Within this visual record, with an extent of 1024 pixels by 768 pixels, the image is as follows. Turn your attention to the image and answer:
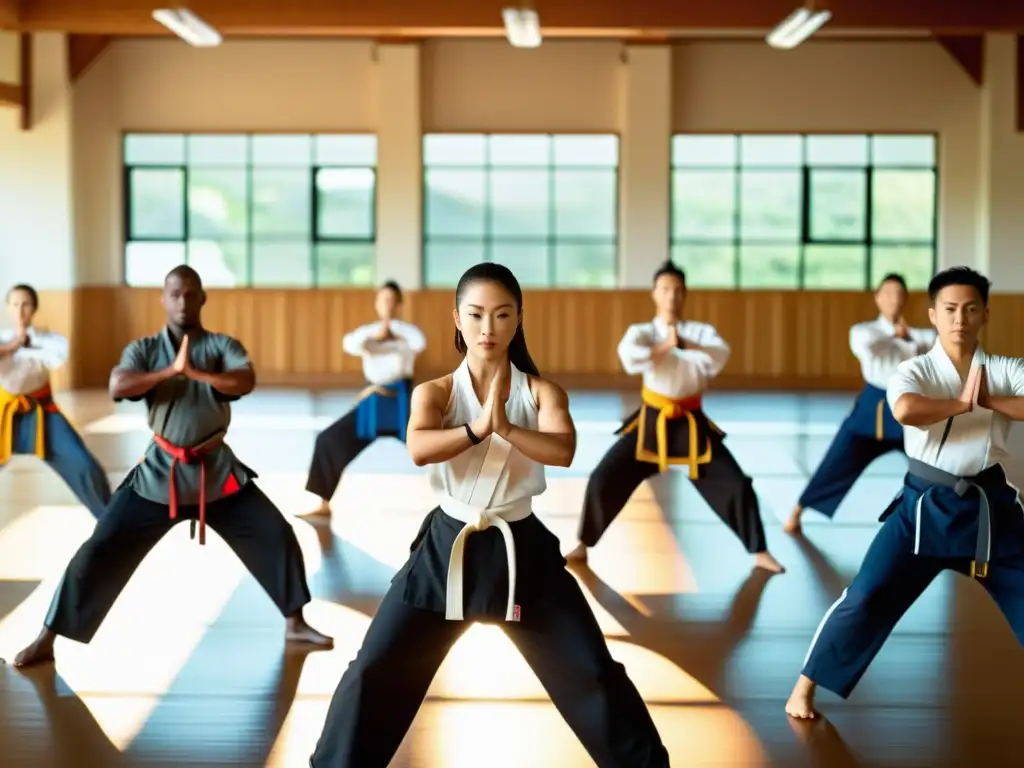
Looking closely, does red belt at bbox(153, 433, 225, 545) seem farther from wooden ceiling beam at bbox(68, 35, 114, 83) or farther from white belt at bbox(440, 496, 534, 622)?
wooden ceiling beam at bbox(68, 35, 114, 83)

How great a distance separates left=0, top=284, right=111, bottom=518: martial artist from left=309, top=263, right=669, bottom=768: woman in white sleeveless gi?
330 centimetres

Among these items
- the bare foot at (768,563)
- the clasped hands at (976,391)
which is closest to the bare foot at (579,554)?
the bare foot at (768,563)

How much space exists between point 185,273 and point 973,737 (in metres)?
2.56

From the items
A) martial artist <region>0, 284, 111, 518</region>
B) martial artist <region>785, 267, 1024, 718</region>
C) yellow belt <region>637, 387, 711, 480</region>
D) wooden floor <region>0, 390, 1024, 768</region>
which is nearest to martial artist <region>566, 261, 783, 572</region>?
yellow belt <region>637, 387, 711, 480</region>

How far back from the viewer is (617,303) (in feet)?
43.9

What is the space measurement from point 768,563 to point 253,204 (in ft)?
31.1

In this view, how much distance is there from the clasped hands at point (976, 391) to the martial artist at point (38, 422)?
3722 mm

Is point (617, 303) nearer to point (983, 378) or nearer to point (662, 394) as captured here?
point (662, 394)

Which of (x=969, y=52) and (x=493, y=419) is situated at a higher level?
(x=969, y=52)

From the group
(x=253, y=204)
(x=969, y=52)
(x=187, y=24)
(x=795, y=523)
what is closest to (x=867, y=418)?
(x=795, y=523)

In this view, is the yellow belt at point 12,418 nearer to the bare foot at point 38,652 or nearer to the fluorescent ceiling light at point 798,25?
the bare foot at point 38,652

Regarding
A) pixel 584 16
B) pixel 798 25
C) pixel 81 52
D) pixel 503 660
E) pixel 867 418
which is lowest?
pixel 503 660

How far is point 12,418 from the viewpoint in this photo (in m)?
5.57

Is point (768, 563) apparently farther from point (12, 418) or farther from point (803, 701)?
point (12, 418)
